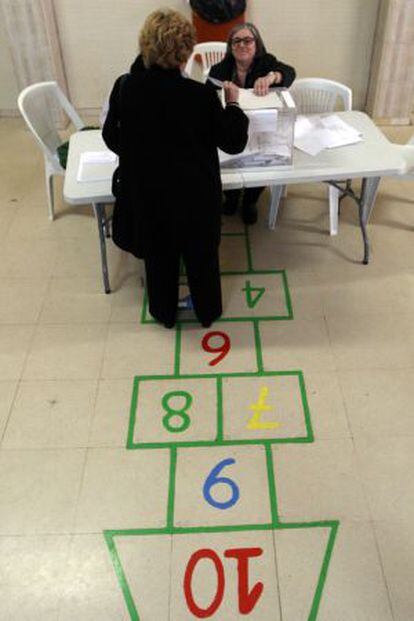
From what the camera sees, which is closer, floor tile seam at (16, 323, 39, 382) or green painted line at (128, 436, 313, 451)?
green painted line at (128, 436, 313, 451)

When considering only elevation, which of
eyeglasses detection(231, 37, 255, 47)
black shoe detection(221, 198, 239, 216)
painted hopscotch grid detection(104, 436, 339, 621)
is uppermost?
eyeglasses detection(231, 37, 255, 47)

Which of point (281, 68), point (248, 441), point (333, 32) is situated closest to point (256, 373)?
point (248, 441)

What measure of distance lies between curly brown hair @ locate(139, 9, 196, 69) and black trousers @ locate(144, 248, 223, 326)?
2.61 feet

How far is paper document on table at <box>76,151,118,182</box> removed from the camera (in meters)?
2.67

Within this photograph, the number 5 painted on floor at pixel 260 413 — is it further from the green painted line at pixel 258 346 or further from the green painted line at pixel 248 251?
the green painted line at pixel 248 251

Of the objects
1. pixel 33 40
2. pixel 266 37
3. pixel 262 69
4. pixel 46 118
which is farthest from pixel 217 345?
pixel 33 40

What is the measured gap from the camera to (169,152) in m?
2.14

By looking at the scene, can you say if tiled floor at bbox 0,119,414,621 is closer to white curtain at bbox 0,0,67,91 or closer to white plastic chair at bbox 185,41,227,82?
white plastic chair at bbox 185,41,227,82

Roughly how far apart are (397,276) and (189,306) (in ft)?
3.92

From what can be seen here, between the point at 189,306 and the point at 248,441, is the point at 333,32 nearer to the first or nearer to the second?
the point at 189,306

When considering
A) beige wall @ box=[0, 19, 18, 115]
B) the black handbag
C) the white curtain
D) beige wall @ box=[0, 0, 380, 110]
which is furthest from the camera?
beige wall @ box=[0, 19, 18, 115]

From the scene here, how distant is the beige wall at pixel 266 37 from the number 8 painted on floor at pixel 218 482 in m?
3.63

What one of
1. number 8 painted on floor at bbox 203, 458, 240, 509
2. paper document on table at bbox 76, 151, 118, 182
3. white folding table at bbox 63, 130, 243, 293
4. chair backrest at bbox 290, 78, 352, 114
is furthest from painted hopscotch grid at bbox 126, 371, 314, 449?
chair backrest at bbox 290, 78, 352, 114

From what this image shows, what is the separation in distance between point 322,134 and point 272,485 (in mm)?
1808
